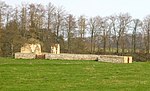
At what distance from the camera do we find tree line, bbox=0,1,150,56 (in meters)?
56.5

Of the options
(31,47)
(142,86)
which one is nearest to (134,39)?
(31,47)

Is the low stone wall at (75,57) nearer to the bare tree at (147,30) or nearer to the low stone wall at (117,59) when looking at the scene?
the low stone wall at (117,59)

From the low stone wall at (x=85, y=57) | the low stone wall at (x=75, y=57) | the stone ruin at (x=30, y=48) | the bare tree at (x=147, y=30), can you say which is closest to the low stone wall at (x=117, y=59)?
the low stone wall at (x=85, y=57)

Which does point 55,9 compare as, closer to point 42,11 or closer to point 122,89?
point 42,11

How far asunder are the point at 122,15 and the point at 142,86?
5448 centimetres

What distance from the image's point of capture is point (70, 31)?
64.6 metres

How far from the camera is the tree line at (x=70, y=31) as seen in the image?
2223 inches

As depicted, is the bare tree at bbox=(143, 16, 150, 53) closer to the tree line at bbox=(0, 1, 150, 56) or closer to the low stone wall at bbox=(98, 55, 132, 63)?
the tree line at bbox=(0, 1, 150, 56)

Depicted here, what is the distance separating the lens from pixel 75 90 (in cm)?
1337

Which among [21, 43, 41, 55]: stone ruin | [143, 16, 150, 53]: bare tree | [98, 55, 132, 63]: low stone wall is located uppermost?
[143, 16, 150, 53]: bare tree

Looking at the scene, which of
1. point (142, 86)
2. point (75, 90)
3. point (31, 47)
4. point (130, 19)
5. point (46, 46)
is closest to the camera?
point (75, 90)

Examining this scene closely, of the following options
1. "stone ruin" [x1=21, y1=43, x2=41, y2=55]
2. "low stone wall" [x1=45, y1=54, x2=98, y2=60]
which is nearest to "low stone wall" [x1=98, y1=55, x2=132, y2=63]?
"low stone wall" [x1=45, y1=54, x2=98, y2=60]

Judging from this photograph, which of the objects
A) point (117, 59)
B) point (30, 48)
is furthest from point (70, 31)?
point (117, 59)

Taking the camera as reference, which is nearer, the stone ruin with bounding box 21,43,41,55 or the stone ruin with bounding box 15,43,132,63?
the stone ruin with bounding box 15,43,132,63
